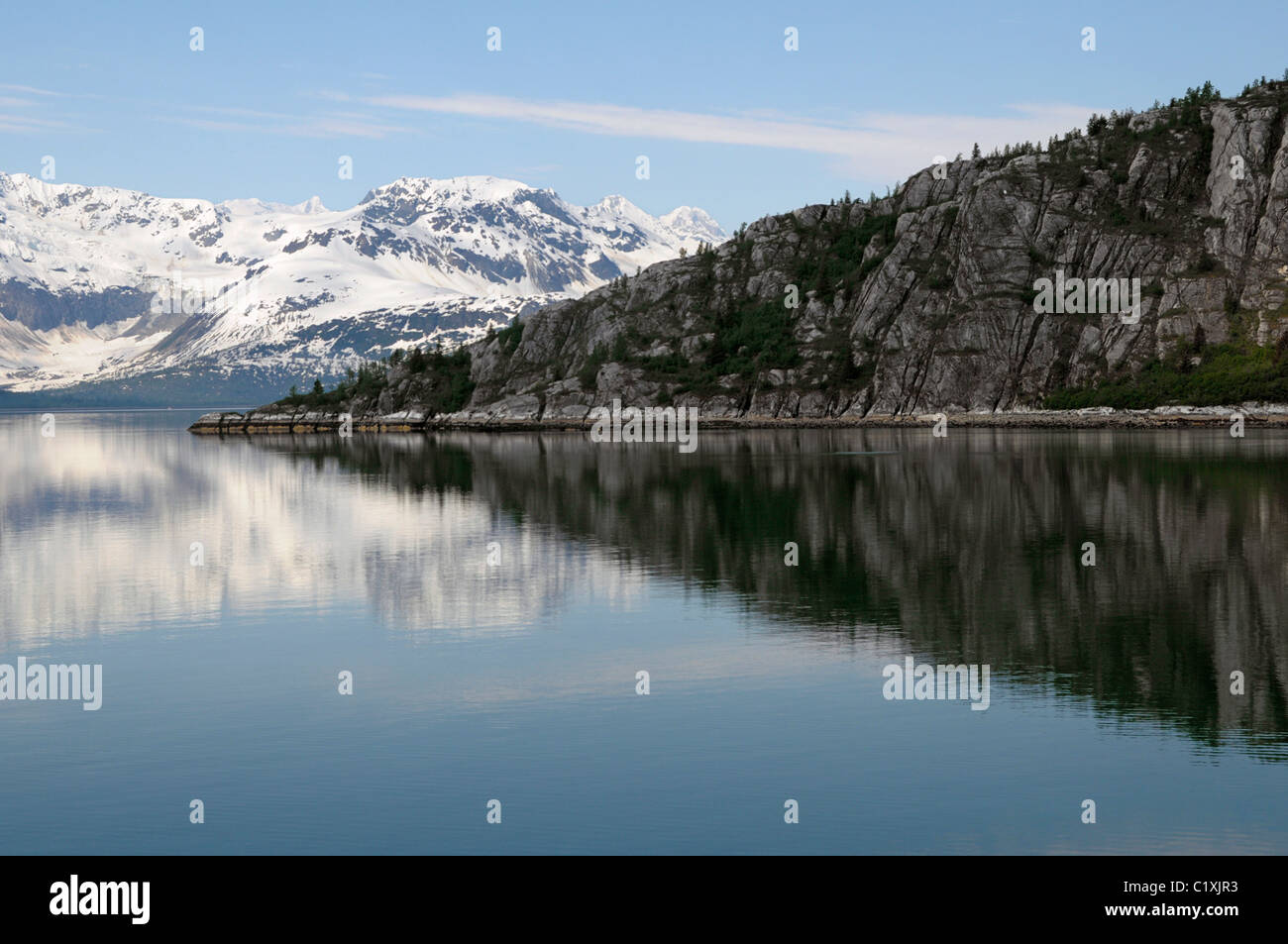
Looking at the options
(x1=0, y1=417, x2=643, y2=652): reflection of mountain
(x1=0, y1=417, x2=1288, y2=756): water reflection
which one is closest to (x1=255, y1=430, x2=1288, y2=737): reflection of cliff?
(x1=0, y1=417, x2=1288, y2=756): water reflection

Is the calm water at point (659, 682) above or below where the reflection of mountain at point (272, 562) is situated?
below

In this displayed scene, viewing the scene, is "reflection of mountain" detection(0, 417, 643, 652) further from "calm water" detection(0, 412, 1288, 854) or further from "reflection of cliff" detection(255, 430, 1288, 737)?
"reflection of cliff" detection(255, 430, 1288, 737)

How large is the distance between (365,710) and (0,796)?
10.0m

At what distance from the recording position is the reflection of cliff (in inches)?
1642

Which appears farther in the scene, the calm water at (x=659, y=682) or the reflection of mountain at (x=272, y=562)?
the reflection of mountain at (x=272, y=562)

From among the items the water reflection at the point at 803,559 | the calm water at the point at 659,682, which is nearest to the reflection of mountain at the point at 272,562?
the water reflection at the point at 803,559

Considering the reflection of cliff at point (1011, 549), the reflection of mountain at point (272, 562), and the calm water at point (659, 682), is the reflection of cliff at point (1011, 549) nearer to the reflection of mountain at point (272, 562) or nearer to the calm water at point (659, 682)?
the calm water at point (659, 682)

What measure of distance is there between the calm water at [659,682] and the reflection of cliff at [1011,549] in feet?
0.93

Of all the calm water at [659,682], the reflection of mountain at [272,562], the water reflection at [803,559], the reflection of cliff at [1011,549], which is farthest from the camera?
the reflection of mountain at [272,562]

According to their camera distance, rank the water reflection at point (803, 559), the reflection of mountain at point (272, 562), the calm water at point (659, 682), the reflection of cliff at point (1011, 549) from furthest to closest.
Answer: the reflection of mountain at point (272, 562) < the water reflection at point (803, 559) < the reflection of cliff at point (1011, 549) < the calm water at point (659, 682)

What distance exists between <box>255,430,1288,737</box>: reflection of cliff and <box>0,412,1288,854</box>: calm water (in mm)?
283

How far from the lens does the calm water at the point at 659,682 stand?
27391 millimetres

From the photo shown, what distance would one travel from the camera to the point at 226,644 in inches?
1855
